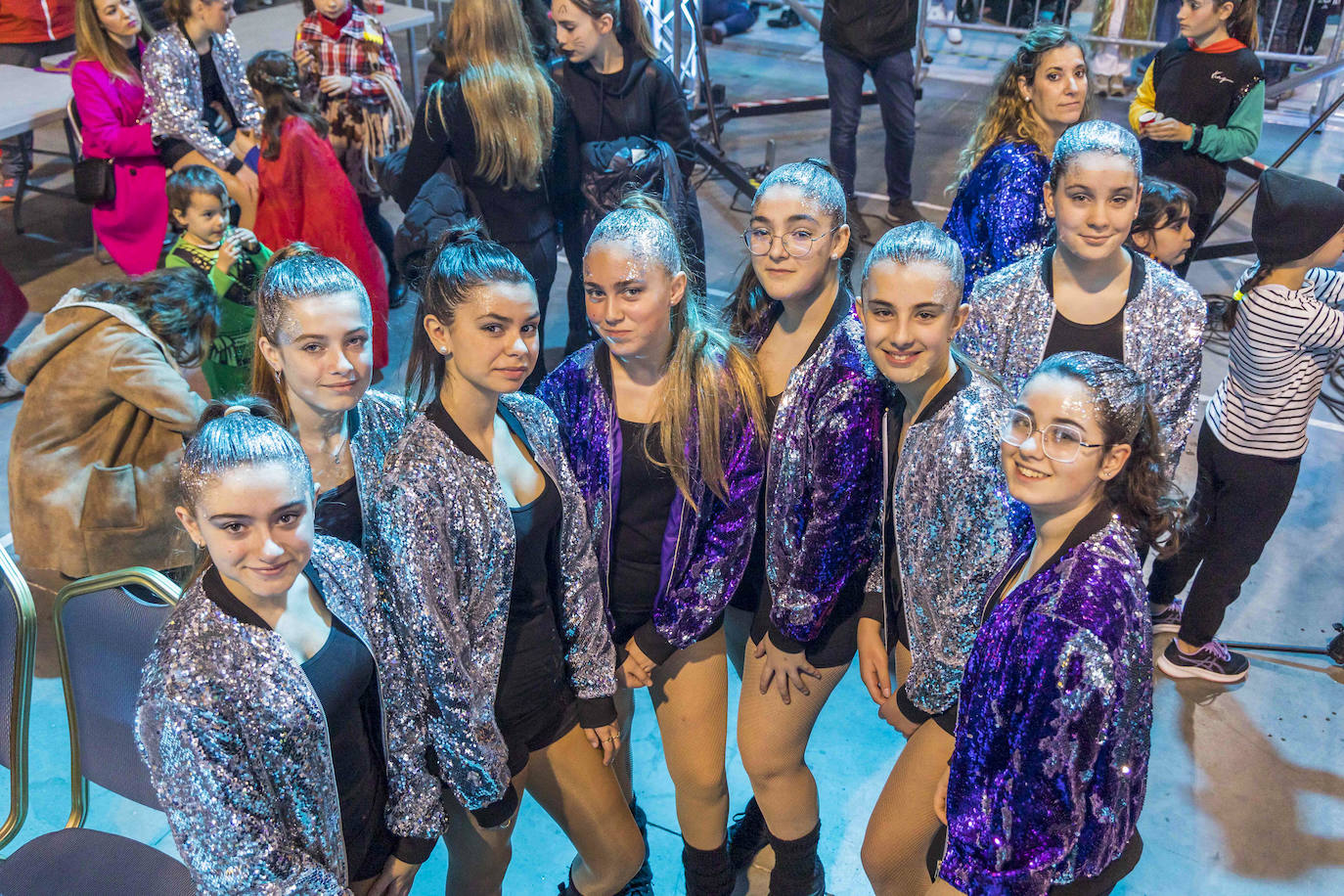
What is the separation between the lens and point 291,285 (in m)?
2.26

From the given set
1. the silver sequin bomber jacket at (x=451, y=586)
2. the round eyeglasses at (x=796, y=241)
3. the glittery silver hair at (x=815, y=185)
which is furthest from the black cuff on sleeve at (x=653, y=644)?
the glittery silver hair at (x=815, y=185)

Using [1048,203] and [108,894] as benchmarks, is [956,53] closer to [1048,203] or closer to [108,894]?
[1048,203]

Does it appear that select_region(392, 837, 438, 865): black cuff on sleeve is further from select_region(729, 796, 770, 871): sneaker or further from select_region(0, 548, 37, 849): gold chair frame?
select_region(729, 796, 770, 871): sneaker

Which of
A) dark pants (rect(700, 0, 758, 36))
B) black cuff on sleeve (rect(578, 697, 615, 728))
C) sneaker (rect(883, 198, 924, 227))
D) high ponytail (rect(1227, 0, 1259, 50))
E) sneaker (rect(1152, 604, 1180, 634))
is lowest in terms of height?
sneaker (rect(1152, 604, 1180, 634))

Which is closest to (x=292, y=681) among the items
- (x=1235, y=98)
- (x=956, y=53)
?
(x=1235, y=98)

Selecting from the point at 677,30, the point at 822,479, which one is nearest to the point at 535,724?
the point at 822,479

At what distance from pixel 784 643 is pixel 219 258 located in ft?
7.97

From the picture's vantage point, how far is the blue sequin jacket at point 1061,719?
67.7 inches

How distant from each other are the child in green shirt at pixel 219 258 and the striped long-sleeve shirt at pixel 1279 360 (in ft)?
9.86

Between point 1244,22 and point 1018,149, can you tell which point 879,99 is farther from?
point 1018,149

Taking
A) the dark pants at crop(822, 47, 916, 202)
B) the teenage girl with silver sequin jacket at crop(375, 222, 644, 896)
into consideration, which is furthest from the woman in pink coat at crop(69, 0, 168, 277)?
the dark pants at crop(822, 47, 916, 202)

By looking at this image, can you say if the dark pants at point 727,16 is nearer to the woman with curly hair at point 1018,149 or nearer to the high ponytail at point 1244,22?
the high ponytail at point 1244,22

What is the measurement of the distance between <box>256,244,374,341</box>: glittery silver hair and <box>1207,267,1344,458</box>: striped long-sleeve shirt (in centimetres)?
233

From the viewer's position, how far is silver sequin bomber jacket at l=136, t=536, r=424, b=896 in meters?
1.67
